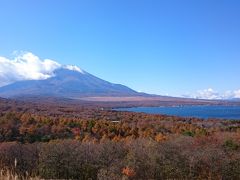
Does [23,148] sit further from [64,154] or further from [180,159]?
[180,159]

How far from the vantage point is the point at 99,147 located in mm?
24766

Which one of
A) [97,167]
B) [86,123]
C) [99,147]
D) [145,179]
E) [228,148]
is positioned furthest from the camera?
[86,123]

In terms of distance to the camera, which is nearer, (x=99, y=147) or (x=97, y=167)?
(x=97, y=167)

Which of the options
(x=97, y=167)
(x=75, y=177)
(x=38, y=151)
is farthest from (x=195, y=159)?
(x=38, y=151)

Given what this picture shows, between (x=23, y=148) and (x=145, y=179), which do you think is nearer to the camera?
(x=145, y=179)

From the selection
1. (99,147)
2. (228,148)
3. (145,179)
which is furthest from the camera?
(228,148)

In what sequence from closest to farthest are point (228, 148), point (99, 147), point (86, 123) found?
1. point (99, 147)
2. point (228, 148)
3. point (86, 123)

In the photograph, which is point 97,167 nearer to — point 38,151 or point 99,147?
point 99,147

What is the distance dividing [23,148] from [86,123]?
26192 millimetres

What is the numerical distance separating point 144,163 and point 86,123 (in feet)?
98.6

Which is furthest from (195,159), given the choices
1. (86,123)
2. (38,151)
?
(86,123)

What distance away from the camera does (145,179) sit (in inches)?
818

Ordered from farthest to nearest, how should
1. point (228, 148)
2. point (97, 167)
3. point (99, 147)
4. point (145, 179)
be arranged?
point (228, 148) < point (99, 147) < point (97, 167) < point (145, 179)

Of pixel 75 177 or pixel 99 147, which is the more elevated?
pixel 99 147
